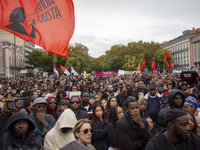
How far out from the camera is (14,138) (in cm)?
275

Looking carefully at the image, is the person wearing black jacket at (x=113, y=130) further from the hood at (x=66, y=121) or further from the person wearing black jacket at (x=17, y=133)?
the person wearing black jacket at (x=17, y=133)

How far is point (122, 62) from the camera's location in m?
65.0

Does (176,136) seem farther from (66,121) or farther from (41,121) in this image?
(41,121)

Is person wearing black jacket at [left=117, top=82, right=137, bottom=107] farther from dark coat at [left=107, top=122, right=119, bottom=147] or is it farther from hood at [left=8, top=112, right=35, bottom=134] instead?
hood at [left=8, top=112, right=35, bottom=134]

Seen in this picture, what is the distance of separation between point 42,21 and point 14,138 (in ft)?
13.6

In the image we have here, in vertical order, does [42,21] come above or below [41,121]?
above

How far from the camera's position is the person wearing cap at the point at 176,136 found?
217 centimetres

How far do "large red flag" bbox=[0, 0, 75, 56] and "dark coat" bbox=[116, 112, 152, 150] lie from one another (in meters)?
3.85

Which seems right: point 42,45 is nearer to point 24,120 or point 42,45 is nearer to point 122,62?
point 24,120

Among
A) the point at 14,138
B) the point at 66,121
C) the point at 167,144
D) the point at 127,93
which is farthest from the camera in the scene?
the point at 127,93

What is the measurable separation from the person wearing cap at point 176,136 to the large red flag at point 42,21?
4588 mm

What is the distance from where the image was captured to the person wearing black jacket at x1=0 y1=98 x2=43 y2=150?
2.71 m

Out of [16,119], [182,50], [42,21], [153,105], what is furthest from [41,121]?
[182,50]

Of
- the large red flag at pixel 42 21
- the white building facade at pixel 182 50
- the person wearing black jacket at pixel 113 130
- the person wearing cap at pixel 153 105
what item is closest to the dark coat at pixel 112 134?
the person wearing black jacket at pixel 113 130
